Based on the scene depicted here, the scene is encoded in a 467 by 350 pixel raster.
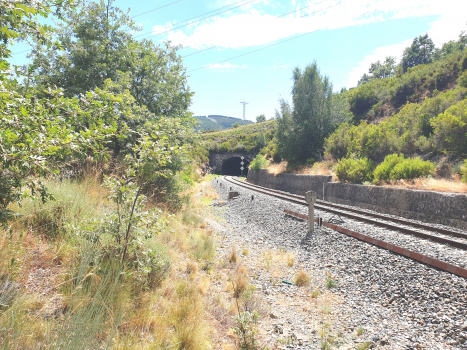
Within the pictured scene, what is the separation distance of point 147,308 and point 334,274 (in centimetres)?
426

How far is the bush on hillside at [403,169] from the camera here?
12156mm

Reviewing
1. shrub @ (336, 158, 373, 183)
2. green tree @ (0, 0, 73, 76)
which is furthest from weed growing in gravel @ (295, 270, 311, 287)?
shrub @ (336, 158, 373, 183)

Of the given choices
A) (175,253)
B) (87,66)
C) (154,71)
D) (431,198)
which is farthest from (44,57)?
(431,198)

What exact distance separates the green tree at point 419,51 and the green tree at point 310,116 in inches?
2424

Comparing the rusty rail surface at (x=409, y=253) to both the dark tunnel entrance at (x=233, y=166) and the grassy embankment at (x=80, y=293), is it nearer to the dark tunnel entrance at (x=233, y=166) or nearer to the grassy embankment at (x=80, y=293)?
the grassy embankment at (x=80, y=293)

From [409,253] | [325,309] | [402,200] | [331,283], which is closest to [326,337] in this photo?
[325,309]

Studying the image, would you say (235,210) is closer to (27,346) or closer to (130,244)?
(130,244)

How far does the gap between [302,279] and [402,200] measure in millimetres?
7707

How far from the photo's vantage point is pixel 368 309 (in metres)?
4.46

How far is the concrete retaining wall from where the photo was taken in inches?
342

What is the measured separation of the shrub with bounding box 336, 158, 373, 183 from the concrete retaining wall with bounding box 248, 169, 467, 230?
698 millimetres

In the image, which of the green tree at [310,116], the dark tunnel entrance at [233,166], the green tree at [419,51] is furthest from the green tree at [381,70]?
the green tree at [310,116]

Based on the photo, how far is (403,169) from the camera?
12516 millimetres

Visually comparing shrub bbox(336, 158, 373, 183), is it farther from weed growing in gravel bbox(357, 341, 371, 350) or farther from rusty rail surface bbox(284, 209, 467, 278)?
weed growing in gravel bbox(357, 341, 371, 350)
